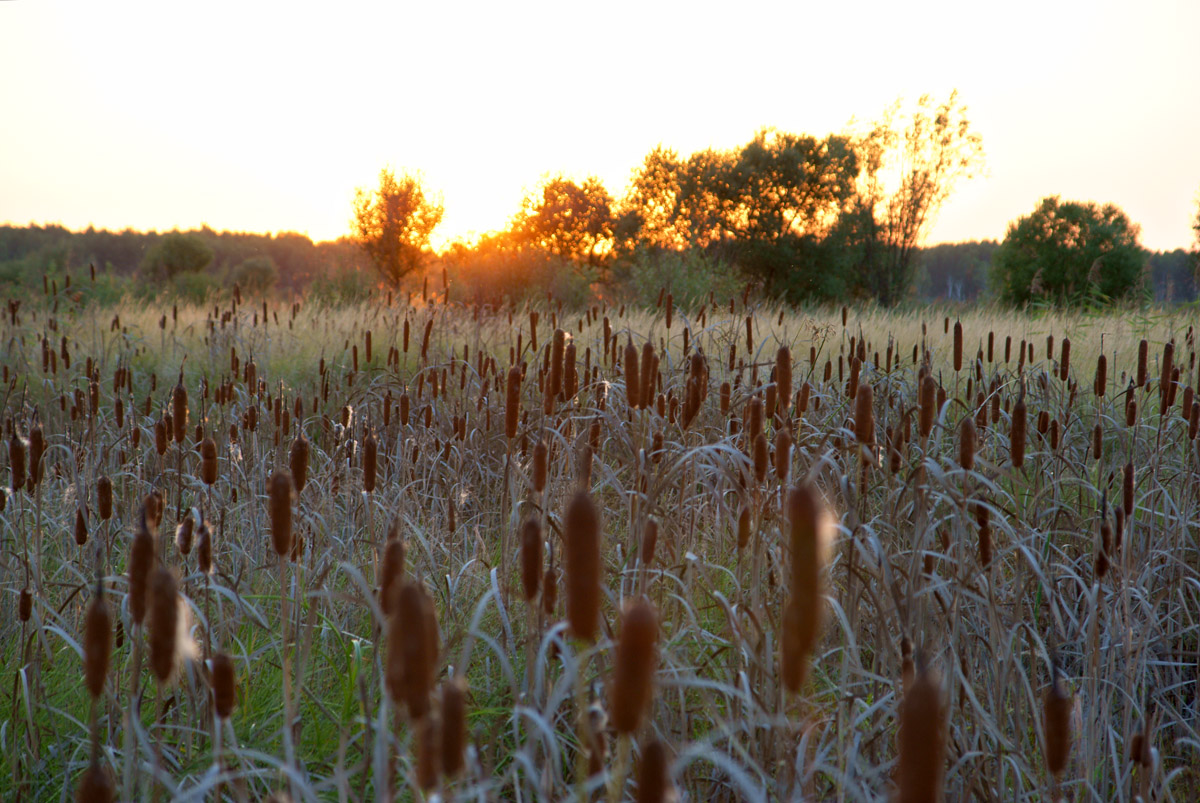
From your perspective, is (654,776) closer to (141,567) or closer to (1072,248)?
(141,567)

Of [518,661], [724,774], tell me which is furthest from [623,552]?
[724,774]

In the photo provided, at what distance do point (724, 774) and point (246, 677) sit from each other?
3.54ft

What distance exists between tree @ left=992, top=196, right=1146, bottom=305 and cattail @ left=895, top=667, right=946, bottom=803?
1199 inches

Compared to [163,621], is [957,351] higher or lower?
higher

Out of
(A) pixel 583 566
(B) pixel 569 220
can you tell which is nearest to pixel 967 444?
(A) pixel 583 566

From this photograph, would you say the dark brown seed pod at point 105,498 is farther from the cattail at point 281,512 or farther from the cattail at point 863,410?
the cattail at point 863,410

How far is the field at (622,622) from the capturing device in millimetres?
766

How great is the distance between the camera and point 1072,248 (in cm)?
2820

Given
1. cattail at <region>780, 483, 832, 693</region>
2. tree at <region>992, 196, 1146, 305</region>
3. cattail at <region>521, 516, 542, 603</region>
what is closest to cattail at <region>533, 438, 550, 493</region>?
cattail at <region>521, 516, 542, 603</region>

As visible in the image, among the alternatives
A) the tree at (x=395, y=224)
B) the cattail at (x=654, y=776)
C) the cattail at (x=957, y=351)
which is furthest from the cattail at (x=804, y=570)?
the tree at (x=395, y=224)

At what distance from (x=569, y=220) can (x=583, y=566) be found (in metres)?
31.9

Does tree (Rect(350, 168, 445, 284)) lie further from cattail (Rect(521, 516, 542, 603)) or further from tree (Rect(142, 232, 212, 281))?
cattail (Rect(521, 516, 542, 603))

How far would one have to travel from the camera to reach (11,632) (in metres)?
2.27

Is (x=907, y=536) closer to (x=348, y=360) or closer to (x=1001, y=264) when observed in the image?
(x=348, y=360)
